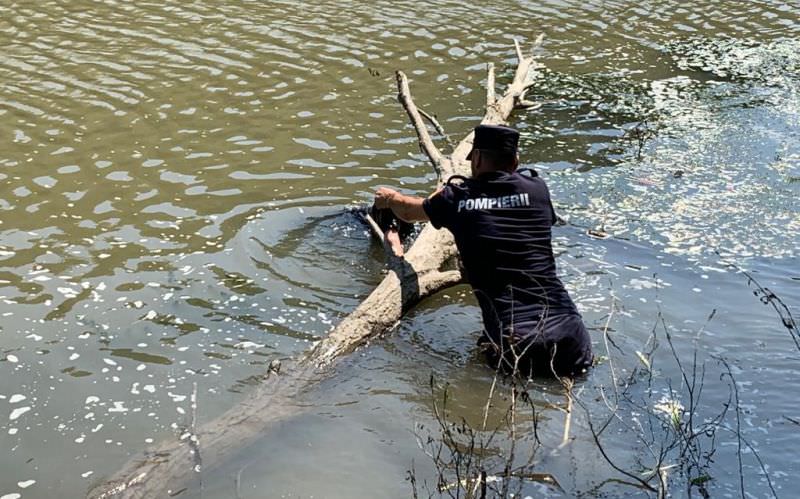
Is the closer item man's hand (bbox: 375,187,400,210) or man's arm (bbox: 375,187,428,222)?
man's arm (bbox: 375,187,428,222)

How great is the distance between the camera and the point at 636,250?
7961 millimetres

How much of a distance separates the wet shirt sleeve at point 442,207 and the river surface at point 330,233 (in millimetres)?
977

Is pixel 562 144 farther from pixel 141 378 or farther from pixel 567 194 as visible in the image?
pixel 141 378

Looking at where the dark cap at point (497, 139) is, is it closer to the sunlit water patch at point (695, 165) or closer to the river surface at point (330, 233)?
the river surface at point (330, 233)

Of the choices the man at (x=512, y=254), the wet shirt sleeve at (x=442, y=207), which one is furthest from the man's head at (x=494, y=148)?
the wet shirt sleeve at (x=442, y=207)

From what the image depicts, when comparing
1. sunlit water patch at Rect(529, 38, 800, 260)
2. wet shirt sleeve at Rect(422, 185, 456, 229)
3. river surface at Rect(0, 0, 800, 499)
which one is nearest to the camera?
river surface at Rect(0, 0, 800, 499)

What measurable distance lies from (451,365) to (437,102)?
6492mm

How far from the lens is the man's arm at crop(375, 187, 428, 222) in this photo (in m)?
6.38

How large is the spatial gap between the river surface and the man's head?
1.42m

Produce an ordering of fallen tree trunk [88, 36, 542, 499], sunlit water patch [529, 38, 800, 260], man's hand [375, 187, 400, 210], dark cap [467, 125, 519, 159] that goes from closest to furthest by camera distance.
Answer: fallen tree trunk [88, 36, 542, 499]
dark cap [467, 125, 519, 159]
man's hand [375, 187, 400, 210]
sunlit water patch [529, 38, 800, 260]

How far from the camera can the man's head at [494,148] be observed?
18.9 ft

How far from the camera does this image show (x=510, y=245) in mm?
5832

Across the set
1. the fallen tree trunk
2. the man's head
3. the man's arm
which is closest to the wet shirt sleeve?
the man's arm

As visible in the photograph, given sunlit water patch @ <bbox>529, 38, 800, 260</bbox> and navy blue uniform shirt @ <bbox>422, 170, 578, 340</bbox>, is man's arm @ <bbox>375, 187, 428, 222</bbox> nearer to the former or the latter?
navy blue uniform shirt @ <bbox>422, 170, 578, 340</bbox>
